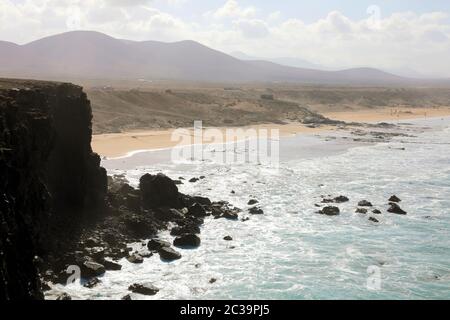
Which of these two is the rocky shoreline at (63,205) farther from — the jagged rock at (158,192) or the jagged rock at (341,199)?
the jagged rock at (341,199)

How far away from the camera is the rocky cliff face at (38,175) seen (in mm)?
14906

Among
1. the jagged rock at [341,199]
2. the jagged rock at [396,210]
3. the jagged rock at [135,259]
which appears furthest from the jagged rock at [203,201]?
the jagged rock at [396,210]

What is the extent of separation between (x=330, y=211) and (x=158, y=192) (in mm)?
10665

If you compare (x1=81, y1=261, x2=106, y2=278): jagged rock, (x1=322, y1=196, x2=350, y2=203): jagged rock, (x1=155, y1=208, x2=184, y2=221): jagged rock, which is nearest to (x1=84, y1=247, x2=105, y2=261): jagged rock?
(x1=81, y1=261, x2=106, y2=278): jagged rock

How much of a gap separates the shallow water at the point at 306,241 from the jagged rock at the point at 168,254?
1.20 feet

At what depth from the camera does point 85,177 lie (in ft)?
84.9

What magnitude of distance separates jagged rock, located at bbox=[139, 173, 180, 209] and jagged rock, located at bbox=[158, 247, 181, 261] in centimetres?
622

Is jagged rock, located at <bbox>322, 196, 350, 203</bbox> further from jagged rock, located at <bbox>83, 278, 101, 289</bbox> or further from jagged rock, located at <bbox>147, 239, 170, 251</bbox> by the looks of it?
jagged rock, located at <bbox>83, 278, 101, 289</bbox>

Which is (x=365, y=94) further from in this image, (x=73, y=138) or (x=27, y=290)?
(x=27, y=290)

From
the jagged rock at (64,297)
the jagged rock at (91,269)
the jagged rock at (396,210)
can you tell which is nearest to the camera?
the jagged rock at (64,297)

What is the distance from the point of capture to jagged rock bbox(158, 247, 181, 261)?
22797 mm
